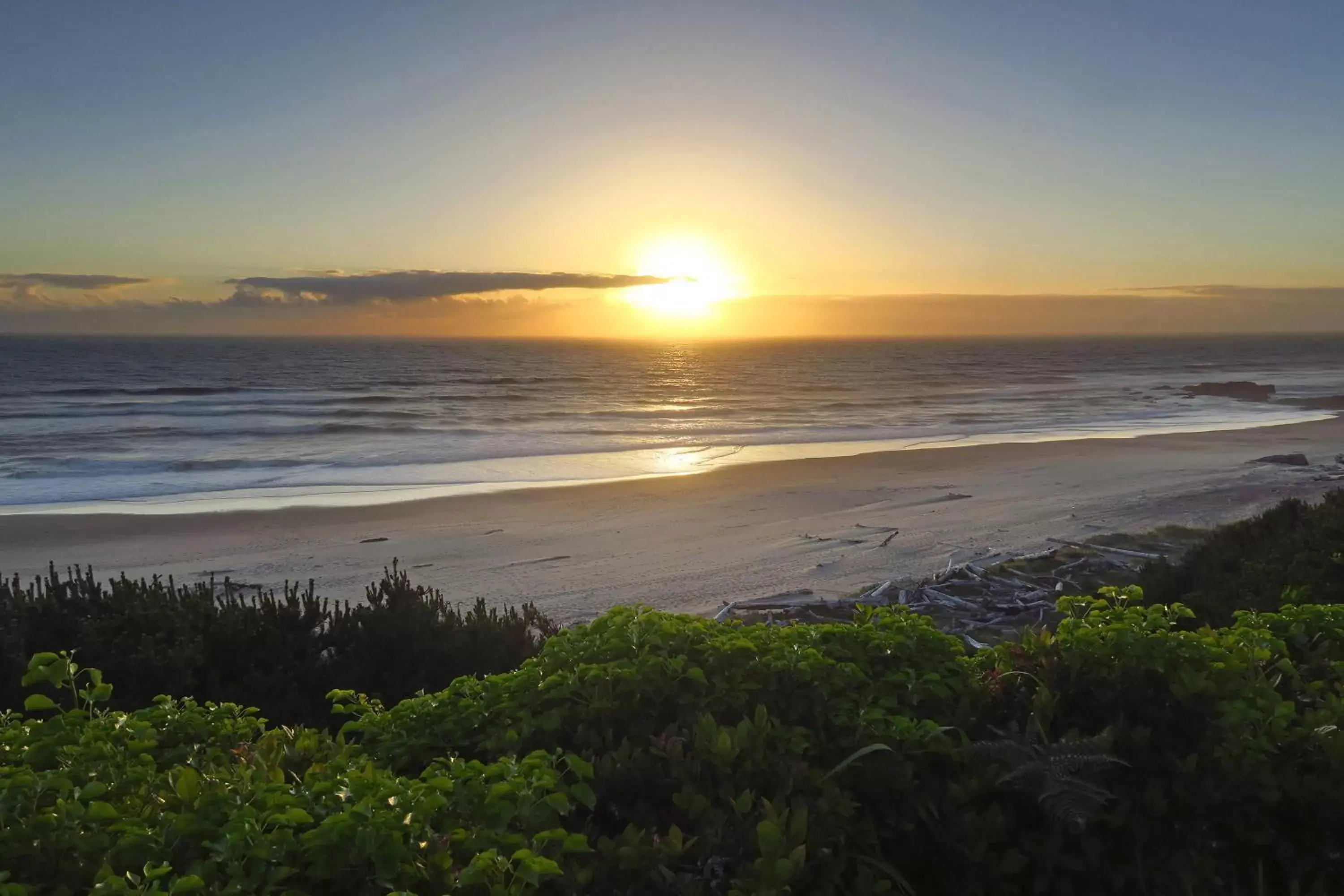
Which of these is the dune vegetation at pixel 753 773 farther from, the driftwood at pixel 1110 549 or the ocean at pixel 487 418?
the ocean at pixel 487 418

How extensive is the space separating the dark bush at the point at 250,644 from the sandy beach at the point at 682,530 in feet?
10.3

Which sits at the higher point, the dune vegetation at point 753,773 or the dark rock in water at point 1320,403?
the dune vegetation at point 753,773

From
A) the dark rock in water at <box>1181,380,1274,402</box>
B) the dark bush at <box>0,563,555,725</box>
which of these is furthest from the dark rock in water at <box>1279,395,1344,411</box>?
the dark bush at <box>0,563,555,725</box>

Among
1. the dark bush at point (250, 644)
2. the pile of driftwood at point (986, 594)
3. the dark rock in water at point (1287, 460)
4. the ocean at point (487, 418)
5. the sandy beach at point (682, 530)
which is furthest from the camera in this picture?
the ocean at point (487, 418)

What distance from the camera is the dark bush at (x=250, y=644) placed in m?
4.78

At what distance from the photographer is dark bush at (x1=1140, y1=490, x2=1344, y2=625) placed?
5035 millimetres

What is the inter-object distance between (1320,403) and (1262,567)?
143 feet

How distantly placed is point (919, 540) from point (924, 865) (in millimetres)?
8899

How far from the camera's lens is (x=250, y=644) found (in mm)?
5148

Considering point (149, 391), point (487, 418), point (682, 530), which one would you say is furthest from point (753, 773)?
point (149, 391)

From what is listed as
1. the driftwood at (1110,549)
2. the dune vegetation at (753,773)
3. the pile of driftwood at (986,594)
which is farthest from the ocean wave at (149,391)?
the dune vegetation at (753,773)

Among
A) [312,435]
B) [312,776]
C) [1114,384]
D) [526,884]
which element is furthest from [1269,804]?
[1114,384]

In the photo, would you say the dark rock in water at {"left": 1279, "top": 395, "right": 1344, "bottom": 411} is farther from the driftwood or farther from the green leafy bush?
the green leafy bush

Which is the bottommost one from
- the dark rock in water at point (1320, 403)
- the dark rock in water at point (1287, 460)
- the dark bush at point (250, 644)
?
the dark rock in water at point (1320, 403)
